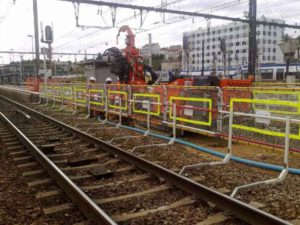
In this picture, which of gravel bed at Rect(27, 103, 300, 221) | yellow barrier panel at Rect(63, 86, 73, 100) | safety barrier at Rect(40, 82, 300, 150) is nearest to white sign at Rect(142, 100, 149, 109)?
safety barrier at Rect(40, 82, 300, 150)

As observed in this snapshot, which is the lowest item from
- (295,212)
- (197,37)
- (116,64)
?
(295,212)

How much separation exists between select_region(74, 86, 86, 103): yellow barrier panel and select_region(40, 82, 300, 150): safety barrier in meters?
1.46

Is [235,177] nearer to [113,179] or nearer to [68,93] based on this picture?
[113,179]

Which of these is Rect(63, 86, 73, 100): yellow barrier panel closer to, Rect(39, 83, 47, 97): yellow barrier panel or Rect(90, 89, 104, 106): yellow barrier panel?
Rect(90, 89, 104, 106): yellow barrier panel

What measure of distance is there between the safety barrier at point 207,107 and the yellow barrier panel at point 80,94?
146cm

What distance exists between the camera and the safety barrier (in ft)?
26.9

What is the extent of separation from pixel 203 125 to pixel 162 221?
5359 millimetres

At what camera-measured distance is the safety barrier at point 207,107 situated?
8195 millimetres

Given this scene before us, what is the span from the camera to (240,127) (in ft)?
26.7

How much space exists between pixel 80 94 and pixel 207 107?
9.62 metres

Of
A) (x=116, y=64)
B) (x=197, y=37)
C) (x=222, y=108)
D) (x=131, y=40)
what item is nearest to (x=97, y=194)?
(x=222, y=108)

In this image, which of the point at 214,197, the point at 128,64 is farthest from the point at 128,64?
the point at 214,197

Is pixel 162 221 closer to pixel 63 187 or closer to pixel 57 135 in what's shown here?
pixel 63 187

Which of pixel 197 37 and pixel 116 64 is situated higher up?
pixel 197 37
